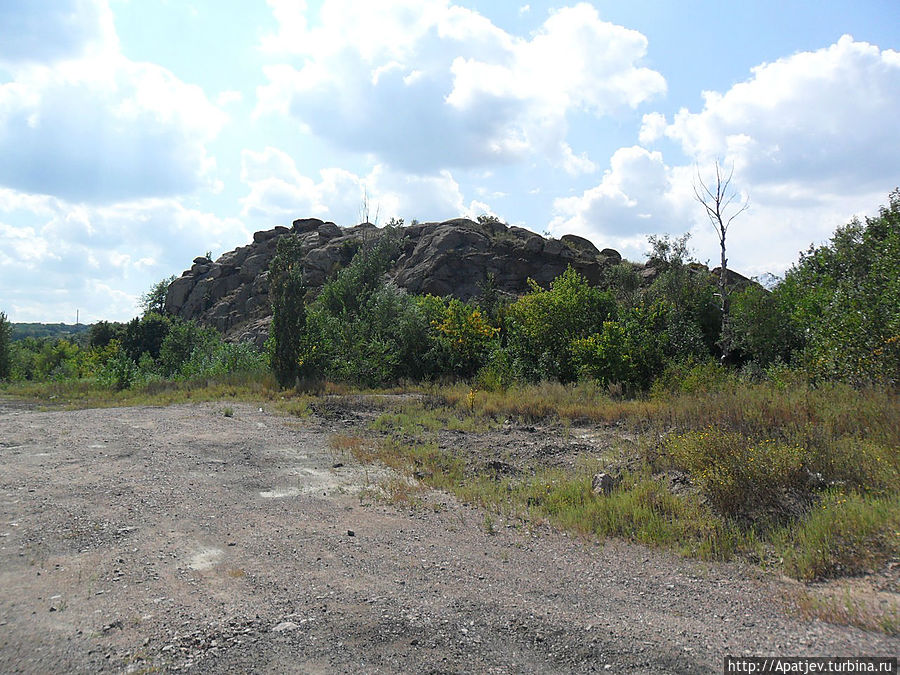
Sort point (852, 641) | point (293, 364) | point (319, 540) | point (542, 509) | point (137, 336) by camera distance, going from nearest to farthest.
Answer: point (852, 641) → point (319, 540) → point (542, 509) → point (293, 364) → point (137, 336)

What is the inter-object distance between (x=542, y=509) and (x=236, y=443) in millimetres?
7213

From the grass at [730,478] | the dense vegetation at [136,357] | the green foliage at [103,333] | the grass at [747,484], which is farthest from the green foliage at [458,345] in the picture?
the green foliage at [103,333]

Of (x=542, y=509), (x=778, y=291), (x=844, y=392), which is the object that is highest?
(x=778, y=291)

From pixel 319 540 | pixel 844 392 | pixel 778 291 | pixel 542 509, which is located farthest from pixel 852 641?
pixel 778 291

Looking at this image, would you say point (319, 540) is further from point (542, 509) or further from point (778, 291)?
point (778, 291)

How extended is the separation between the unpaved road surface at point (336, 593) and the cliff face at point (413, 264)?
A: 2841 centimetres

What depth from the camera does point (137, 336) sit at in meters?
53.8

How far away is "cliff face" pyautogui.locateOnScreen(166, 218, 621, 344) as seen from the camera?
45.6 meters

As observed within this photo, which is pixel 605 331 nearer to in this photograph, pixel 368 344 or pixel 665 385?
pixel 665 385

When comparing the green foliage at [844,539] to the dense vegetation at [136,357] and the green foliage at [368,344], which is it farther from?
the dense vegetation at [136,357]

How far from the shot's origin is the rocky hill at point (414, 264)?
45594 mm

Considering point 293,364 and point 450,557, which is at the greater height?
point 293,364

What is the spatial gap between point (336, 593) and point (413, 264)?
44.4m

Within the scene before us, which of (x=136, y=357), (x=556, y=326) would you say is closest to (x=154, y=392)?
(x=556, y=326)
